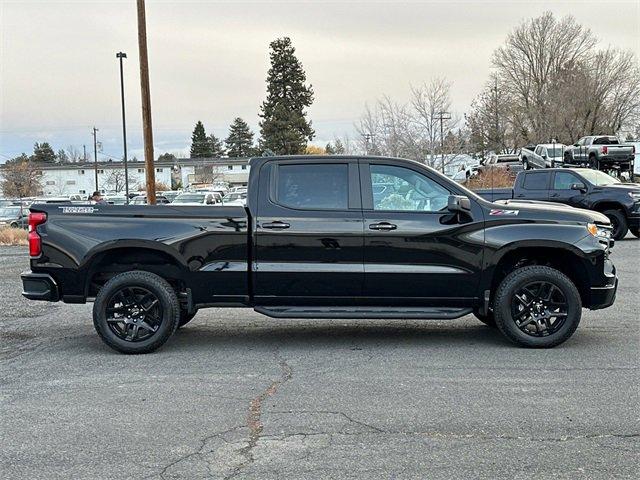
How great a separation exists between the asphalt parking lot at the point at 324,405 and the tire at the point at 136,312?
0.59 feet

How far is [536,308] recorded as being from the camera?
6.29 meters

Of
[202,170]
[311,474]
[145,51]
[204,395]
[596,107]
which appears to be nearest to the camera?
[311,474]

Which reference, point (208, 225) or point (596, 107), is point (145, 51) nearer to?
point (208, 225)

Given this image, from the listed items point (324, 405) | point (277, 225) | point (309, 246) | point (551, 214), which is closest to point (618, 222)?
point (551, 214)

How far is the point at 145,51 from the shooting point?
1630 centimetres

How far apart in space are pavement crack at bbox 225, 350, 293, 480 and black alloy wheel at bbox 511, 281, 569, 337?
7.69ft

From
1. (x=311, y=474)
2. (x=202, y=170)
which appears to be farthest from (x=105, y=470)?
(x=202, y=170)

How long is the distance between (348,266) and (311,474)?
284 cm

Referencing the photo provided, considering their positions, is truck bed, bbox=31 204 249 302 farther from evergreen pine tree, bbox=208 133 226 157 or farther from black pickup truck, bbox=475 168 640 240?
evergreen pine tree, bbox=208 133 226 157

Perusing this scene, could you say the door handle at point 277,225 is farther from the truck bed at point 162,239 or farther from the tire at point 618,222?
the tire at point 618,222

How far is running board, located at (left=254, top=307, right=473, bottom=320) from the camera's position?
6.19m

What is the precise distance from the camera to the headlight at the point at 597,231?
20.6 feet

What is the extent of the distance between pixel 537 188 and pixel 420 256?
11658 millimetres

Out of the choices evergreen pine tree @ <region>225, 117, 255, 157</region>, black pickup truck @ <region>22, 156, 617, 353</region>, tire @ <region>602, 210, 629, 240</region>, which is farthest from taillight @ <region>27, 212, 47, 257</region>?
evergreen pine tree @ <region>225, 117, 255, 157</region>
